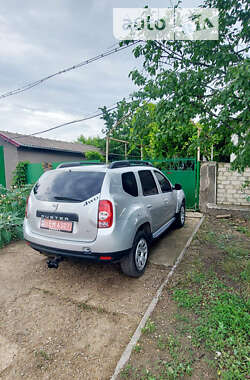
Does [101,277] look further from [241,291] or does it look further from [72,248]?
[241,291]

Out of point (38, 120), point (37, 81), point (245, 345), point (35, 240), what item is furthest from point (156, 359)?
point (38, 120)

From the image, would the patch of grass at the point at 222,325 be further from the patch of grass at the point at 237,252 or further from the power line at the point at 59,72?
the power line at the point at 59,72

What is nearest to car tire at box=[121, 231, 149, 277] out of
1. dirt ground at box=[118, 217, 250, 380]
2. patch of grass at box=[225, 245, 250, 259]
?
dirt ground at box=[118, 217, 250, 380]

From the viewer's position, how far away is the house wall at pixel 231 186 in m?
6.74

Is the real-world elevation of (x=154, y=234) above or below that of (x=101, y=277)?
above

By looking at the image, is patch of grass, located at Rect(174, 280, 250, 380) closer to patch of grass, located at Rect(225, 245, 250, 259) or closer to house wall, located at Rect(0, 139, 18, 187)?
patch of grass, located at Rect(225, 245, 250, 259)

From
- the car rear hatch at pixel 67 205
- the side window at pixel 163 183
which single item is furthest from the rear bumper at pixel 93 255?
the side window at pixel 163 183

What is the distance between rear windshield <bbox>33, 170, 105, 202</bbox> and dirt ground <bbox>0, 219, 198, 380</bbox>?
1304 mm

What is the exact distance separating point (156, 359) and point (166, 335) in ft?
0.96

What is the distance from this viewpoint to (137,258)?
3.11m

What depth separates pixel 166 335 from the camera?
6.74ft

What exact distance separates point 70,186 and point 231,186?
5.93m

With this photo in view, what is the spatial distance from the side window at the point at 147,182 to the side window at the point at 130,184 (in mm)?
294

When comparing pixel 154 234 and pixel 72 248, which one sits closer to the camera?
pixel 72 248
